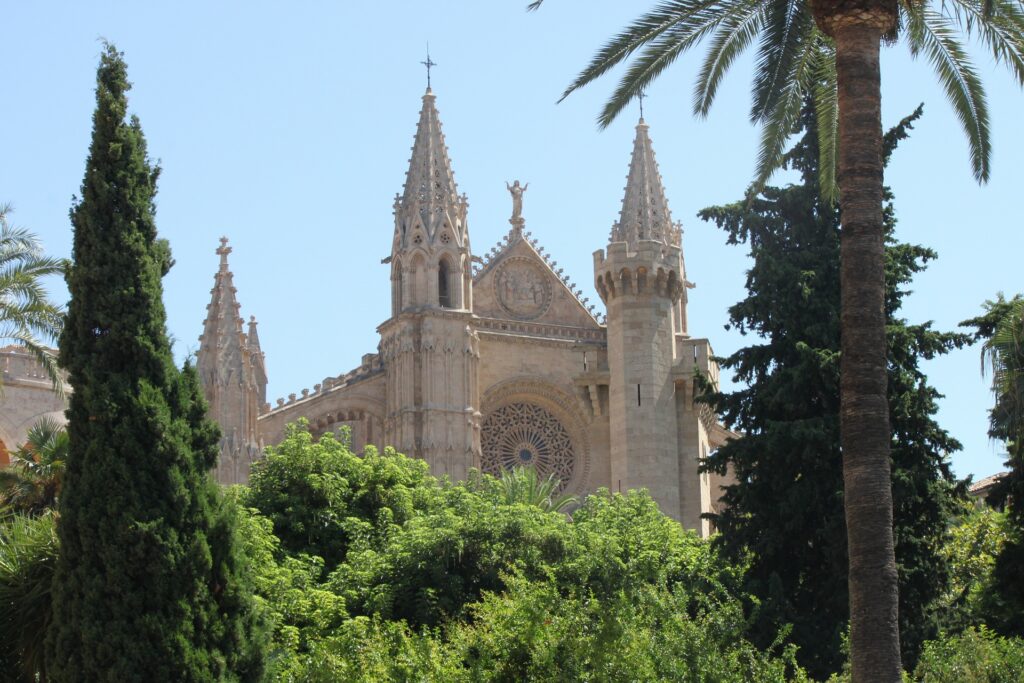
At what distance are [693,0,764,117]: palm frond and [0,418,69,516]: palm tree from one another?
30.5 ft

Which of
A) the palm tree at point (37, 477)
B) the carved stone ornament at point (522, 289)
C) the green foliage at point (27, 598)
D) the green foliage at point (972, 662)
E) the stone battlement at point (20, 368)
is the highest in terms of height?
the carved stone ornament at point (522, 289)

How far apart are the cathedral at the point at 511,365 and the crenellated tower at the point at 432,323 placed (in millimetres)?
39

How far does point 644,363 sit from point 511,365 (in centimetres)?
645

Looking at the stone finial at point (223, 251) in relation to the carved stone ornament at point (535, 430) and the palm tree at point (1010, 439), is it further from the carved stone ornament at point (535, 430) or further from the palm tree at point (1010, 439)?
the palm tree at point (1010, 439)

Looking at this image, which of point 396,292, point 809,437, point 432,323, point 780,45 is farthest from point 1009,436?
point 396,292

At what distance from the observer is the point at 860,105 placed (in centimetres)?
1578

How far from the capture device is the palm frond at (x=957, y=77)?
18.7 metres

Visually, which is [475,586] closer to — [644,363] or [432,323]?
[644,363]

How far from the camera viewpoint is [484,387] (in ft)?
149

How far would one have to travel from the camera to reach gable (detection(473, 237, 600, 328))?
4703cm

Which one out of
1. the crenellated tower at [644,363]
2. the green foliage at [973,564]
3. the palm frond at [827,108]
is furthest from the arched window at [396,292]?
the palm frond at [827,108]

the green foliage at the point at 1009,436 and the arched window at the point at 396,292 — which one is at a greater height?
the arched window at the point at 396,292

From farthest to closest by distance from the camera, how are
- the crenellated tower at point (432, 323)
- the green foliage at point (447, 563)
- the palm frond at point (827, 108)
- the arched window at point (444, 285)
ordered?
the arched window at point (444, 285), the crenellated tower at point (432, 323), the green foliage at point (447, 563), the palm frond at point (827, 108)

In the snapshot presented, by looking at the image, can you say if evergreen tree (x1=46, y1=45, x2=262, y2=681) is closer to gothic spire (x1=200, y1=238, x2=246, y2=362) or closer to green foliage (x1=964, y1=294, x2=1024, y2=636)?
green foliage (x1=964, y1=294, x2=1024, y2=636)
